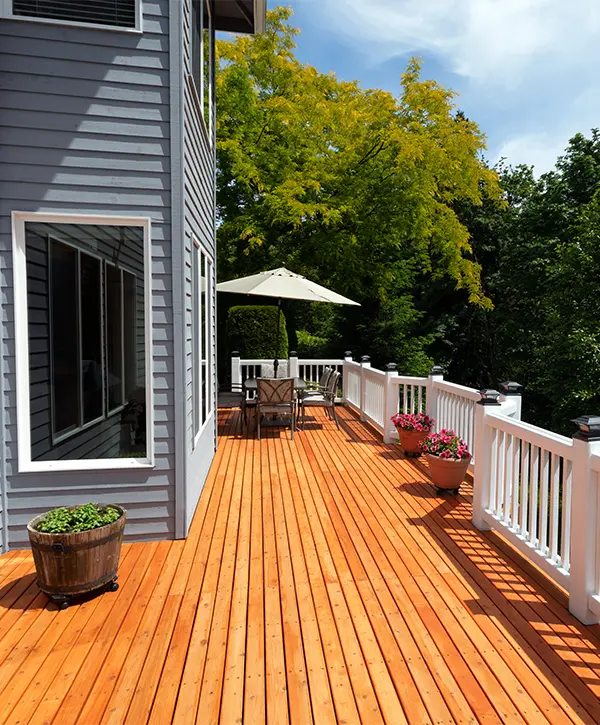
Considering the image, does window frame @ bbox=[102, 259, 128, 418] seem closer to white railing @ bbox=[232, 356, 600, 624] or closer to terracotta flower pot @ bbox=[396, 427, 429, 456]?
white railing @ bbox=[232, 356, 600, 624]

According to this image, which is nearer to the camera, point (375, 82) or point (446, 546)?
point (446, 546)

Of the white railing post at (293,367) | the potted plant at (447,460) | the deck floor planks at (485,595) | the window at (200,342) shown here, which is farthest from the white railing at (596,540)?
the white railing post at (293,367)

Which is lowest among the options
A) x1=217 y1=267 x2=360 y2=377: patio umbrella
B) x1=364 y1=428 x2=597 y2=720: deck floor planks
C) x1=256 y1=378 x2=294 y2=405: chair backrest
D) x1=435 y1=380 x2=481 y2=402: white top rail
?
x1=364 y1=428 x2=597 y2=720: deck floor planks

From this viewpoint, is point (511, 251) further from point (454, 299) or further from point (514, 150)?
point (514, 150)

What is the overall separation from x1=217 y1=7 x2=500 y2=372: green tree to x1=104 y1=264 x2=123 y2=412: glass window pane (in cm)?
842

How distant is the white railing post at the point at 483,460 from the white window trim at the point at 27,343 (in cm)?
240

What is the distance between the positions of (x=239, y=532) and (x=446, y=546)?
1505 millimetres

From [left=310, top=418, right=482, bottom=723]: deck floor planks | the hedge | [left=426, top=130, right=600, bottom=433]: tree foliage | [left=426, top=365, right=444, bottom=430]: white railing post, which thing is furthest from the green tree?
[left=310, top=418, right=482, bottom=723]: deck floor planks

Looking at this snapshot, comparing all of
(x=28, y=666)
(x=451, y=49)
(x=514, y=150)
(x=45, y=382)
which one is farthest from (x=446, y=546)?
(x=514, y=150)

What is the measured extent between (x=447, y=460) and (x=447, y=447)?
13 centimetres

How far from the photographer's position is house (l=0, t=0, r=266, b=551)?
319 centimetres

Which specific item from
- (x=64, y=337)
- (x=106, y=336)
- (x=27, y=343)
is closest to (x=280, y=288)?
(x=106, y=336)

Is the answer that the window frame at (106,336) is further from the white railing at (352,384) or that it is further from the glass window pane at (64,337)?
the white railing at (352,384)

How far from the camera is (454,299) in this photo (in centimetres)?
1906
